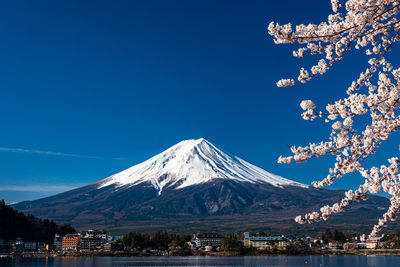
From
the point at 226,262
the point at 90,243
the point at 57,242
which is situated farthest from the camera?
the point at 57,242

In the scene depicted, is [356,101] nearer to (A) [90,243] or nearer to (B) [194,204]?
(A) [90,243]

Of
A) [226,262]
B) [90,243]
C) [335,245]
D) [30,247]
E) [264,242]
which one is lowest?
[30,247]

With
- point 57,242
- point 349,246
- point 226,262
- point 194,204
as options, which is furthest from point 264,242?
point 194,204

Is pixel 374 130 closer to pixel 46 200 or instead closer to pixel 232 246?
pixel 232 246

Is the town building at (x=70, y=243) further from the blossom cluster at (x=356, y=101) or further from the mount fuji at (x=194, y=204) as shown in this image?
the blossom cluster at (x=356, y=101)

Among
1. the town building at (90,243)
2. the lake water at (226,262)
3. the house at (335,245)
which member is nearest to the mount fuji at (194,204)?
the town building at (90,243)
